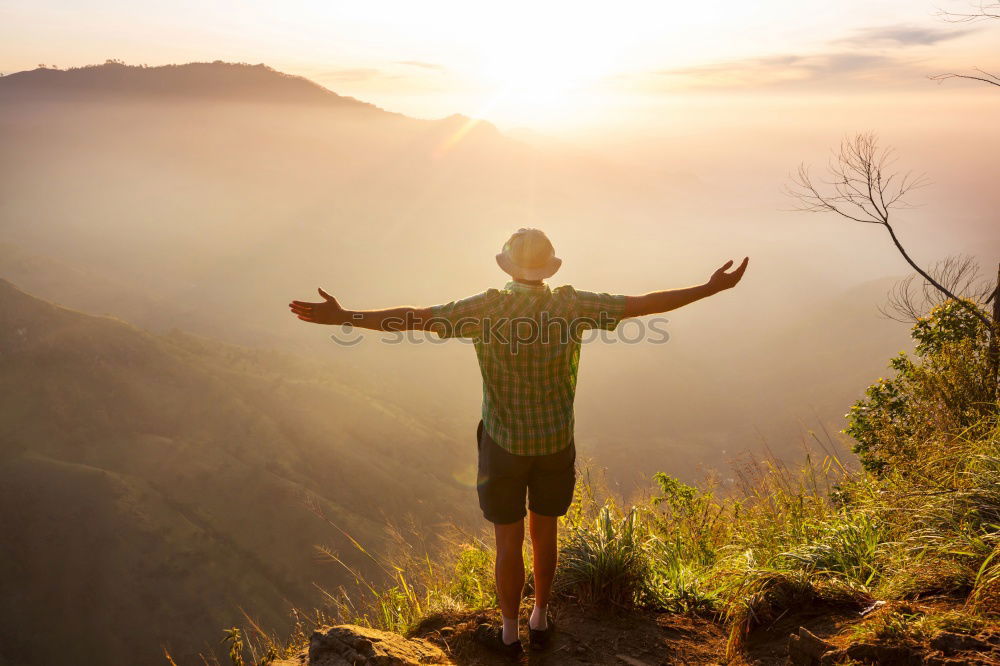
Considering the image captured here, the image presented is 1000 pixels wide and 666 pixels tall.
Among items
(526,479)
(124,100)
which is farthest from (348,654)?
(124,100)

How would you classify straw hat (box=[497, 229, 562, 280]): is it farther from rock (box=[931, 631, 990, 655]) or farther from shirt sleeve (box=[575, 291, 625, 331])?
rock (box=[931, 631, 990, 655])

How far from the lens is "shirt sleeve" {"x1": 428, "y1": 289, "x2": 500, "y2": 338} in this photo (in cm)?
257

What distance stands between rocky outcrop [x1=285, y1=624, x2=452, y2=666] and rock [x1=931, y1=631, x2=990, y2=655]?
6.36ft

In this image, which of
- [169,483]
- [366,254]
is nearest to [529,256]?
[169,483]

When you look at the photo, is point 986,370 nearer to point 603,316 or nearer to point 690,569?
point 690,569

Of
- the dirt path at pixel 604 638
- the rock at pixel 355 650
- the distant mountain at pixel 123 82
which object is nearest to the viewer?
the rock at pixel 355 650

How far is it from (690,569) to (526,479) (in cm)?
145

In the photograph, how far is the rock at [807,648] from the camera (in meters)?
2.26

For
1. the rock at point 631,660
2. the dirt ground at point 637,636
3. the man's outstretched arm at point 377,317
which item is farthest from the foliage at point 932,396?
the man's outstretched arm at point 377,317

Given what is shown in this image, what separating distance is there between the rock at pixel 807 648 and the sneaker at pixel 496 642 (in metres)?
1.22

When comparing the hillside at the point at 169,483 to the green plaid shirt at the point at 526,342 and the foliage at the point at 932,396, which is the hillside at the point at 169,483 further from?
the green plaid shirt at the point at 526,342

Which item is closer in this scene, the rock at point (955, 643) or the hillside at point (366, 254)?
the rock at point (955, 643)

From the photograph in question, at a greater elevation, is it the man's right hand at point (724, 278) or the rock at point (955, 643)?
the man's right hand at point (724, 278)

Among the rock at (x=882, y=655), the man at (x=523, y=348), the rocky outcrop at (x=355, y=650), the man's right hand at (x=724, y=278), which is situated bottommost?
the rocky outcrop at (x=355, y=650)
